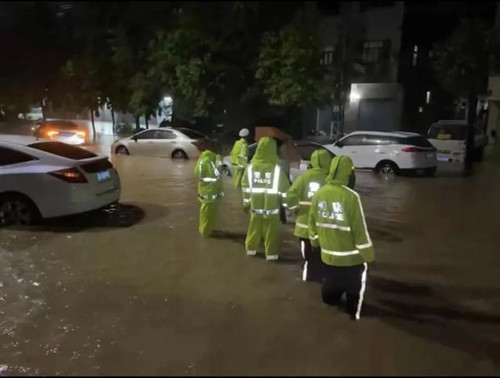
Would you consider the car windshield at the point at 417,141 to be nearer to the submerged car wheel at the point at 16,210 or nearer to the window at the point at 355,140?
the window at the point at 355,140

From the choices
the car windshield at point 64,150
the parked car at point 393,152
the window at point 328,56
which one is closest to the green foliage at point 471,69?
the parked car at point 393,152

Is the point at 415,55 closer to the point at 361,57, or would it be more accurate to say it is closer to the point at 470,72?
the point at 361,57

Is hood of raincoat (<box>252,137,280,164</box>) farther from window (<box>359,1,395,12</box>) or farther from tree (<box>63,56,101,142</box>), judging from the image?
window (<box>359,1,395,12</box>)

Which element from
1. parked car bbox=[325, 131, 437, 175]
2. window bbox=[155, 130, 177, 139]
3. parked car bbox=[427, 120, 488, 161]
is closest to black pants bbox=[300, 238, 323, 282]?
parked car bbox=[325, 131, 437, 175]

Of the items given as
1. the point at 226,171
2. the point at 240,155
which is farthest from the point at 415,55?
the point at 226,171

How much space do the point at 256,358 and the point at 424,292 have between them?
140 inches

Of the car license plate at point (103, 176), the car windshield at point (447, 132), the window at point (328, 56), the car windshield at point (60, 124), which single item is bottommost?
the car license plate at point (103, 176)

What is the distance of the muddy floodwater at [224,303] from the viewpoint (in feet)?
8.00

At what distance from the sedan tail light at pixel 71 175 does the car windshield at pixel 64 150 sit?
11.4 inches

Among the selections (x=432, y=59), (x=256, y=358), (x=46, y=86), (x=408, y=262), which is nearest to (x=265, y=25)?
(x=256, y=358)

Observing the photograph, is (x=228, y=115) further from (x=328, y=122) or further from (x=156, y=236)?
(x=328, y=122)

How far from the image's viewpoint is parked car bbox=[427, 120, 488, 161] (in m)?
14.9

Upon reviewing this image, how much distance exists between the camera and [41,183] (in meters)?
6.76

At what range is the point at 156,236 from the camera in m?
6.72
